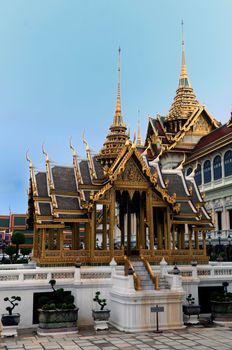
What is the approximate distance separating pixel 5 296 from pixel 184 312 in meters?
6.09

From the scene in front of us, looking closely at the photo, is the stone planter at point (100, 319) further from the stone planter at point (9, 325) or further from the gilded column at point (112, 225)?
the gilded column at point (112, 225)

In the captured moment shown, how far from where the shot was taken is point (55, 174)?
17625 millimetres

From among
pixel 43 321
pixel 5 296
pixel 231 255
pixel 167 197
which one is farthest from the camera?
pixel 231 255

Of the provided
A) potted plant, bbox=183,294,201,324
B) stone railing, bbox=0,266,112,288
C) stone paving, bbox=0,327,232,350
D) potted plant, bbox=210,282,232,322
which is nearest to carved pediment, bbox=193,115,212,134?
potted plant, bbox=210,282,232,322

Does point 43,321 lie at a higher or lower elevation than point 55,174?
lower

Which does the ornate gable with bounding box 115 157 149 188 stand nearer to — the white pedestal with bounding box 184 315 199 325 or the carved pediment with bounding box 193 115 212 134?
the white pedestal with bounding box 184 315 199 325

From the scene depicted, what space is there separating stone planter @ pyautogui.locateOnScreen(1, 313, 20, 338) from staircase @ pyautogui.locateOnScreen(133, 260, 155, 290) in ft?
14.1

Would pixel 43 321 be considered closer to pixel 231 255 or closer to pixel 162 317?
pixel 162 317

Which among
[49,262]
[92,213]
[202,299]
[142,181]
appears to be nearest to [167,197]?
[142,181]

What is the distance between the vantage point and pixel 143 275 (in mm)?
15203

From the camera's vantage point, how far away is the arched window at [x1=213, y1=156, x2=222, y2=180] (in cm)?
4244

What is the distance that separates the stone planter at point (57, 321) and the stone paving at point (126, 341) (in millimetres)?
284

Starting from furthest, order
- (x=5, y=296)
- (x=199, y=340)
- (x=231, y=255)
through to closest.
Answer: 1. (x=231, y=255)
2. (x=5, y=296)
3. (x=199, y=340)

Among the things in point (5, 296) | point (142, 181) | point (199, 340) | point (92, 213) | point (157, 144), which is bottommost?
point (199, 340)
